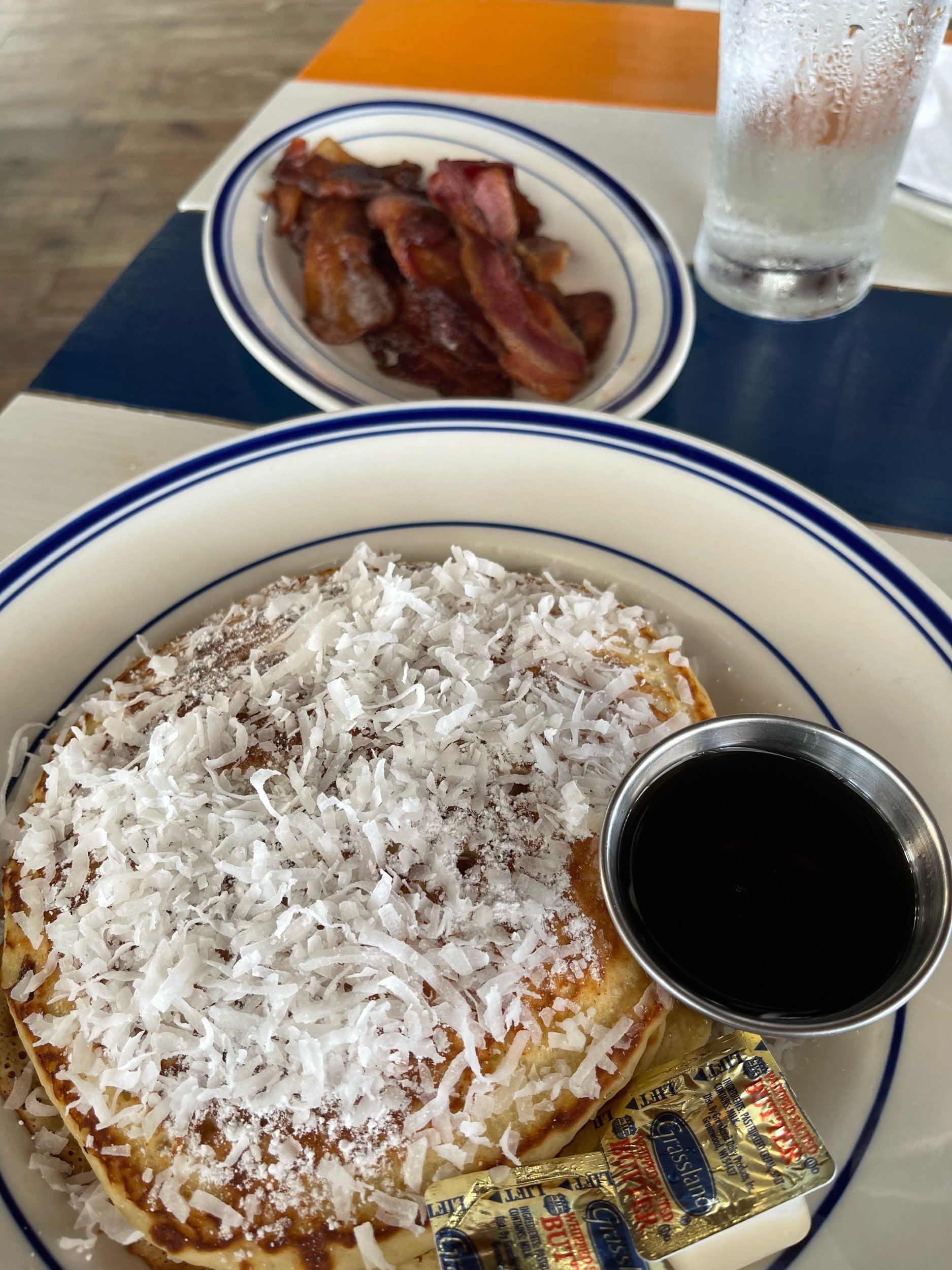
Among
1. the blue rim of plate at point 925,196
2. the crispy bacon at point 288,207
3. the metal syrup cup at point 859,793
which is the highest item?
the blue rim of plate at point 925,196

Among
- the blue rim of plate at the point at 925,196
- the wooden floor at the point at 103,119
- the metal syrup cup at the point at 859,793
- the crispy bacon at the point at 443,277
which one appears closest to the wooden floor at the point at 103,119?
the wooden floor at the point at 103,119

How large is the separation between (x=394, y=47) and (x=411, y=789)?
275cm

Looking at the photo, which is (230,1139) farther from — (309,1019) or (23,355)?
(23,355)

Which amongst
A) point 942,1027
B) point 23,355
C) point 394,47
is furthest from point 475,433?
point 23,355

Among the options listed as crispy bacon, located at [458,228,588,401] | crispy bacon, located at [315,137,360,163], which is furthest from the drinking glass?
crispy bacon, located at [315,137,360,163]

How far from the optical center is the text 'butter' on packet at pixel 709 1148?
3.13 feet

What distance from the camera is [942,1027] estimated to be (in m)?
1.06

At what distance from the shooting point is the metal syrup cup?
1024 mm

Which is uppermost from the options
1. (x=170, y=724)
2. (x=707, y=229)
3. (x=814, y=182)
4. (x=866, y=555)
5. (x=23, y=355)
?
(x=814, y=182)

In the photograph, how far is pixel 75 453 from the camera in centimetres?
187

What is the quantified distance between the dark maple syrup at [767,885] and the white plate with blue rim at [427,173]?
79 cm

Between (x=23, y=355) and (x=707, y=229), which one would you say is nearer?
(x=707, y=229)

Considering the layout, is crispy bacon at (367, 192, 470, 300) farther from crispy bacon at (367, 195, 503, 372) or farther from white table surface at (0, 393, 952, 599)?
white table surface at (0, 393, 952, 599)

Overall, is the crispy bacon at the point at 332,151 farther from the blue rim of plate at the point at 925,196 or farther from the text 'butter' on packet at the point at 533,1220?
the text 'butter' on packet at the point at 533,1220
